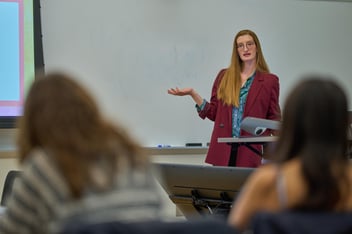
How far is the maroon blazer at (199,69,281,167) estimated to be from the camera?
11.7 feet

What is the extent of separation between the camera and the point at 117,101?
181 inches

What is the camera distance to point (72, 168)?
4.33 feet

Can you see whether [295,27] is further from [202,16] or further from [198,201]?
[198,201]

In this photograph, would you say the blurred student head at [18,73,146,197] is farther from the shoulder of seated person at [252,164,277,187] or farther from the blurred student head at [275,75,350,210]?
the blurred student head at [275,75,350,210]

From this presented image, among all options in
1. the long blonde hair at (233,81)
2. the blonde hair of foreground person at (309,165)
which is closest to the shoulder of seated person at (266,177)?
the blonde hair of foreground person at (309,165)

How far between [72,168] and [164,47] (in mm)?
3465

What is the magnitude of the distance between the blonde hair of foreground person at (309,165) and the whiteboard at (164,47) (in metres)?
2.90

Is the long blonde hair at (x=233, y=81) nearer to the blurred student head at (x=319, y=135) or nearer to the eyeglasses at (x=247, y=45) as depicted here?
the eyeglasses at (x=247, y=45)

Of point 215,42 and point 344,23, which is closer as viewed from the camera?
point 215,42

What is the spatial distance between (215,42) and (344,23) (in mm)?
1292

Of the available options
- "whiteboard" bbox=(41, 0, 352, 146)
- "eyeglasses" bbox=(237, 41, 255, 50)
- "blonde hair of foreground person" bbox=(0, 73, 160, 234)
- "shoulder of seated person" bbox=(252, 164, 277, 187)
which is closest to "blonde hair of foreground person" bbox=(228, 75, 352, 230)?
"shoulder of seated person" bbox=(252, 164, 277, 187)

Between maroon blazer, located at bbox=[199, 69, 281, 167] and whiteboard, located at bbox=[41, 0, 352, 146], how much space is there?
832mm

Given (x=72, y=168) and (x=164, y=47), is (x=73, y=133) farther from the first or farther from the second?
(x=164, y=47)

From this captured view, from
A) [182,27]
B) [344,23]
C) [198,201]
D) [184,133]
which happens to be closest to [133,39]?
[182,27]
